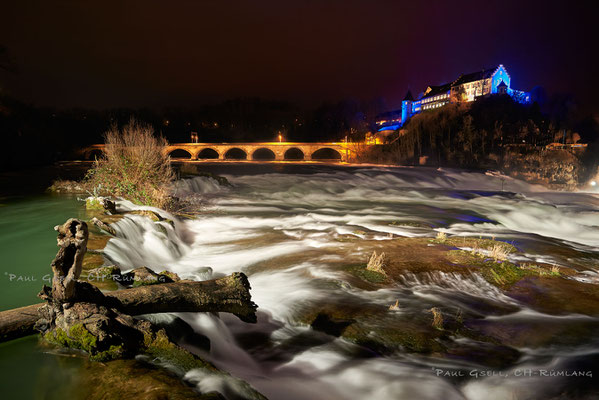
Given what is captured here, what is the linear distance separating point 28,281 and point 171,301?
3.67 meters

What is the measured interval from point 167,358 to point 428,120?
6828 centimetres

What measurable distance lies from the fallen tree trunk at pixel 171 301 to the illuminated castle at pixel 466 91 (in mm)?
81671

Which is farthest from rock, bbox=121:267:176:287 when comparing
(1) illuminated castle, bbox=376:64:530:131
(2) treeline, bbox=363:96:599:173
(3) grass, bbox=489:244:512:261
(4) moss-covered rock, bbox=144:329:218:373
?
(1) illuminated castle, bbox=376:64:530:131

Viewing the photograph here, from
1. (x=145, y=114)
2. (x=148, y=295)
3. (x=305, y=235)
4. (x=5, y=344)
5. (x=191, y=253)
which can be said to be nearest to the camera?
(x=5, y=344)

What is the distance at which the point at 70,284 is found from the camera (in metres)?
3.35

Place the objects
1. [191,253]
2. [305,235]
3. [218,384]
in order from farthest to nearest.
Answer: [305,235] < [191,253] < [218,384]

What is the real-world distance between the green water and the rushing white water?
1.26 metres

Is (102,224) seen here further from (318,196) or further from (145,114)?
(145,114)

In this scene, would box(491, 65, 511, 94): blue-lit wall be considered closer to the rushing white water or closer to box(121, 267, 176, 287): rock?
the rushing white water

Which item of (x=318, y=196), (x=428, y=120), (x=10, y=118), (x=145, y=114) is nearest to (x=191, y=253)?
(x=318, y=196)

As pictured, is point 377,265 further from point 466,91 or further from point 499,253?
point 466,91

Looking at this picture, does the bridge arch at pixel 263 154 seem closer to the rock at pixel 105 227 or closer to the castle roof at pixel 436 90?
the castle roof at pixel 436 90

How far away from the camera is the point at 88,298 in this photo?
11.7 feet

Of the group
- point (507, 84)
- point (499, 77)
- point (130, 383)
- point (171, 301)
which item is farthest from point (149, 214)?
point (507, 84)
